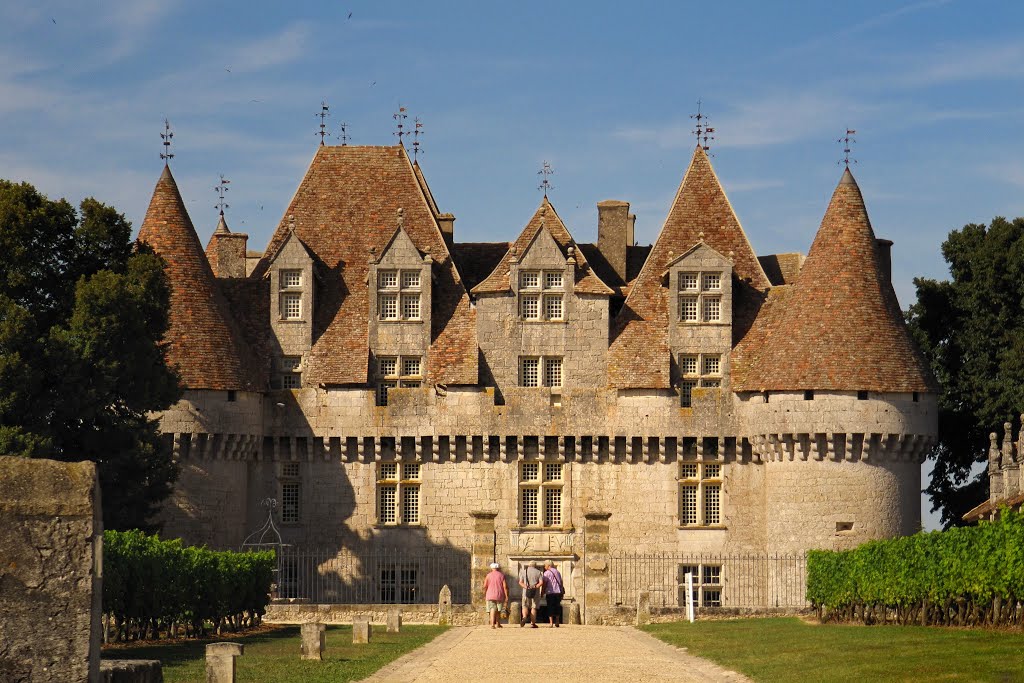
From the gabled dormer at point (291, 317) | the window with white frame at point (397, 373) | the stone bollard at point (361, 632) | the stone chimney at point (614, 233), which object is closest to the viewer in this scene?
the stone bollard at point (361, 632)

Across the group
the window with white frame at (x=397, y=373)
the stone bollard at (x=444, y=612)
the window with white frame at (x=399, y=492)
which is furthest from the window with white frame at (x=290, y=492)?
the stone bollard at (x=444, y=612)

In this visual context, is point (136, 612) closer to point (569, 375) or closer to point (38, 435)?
point (38, 435)

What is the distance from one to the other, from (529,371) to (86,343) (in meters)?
14.8

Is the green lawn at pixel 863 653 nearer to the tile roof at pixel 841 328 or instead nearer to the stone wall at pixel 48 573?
the stone wall at pixel 48 573

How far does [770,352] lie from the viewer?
47.4m

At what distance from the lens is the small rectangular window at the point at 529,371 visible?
48.6m

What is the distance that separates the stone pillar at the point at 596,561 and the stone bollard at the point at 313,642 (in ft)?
56.6

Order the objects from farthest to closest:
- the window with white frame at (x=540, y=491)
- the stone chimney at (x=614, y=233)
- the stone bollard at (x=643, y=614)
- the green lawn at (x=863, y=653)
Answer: the stone chimney at (x=614, y=233)
the window with white frame at (x=540, y=491)
the stone bollard at (x=643, y=614)
the green lawn at (x=863, y=653)

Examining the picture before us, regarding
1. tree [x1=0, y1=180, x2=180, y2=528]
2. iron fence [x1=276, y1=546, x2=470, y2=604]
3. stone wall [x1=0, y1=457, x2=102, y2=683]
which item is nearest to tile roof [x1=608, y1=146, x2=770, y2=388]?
iron fence [x1=276, y1=546, x2=470, y2=604]

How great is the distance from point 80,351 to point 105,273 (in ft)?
6.40

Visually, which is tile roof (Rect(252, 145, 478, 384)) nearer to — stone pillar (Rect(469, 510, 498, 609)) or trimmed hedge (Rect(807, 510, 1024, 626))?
stone pillar (Rect(469, 510, 498, 609))

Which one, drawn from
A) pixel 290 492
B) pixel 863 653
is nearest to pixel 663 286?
pixel 290 492

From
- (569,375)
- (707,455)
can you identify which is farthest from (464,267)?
(707,455)

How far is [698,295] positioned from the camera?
4875 centimetres
